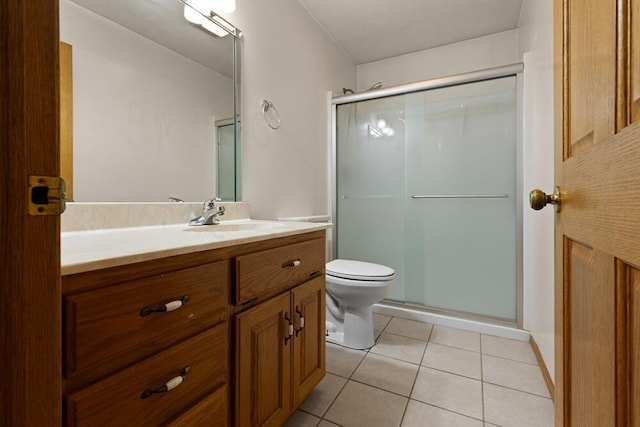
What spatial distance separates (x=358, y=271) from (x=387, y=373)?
0.56 meters

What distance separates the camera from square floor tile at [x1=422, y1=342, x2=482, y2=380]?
1.55 meters

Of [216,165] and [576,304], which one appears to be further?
[216,165]

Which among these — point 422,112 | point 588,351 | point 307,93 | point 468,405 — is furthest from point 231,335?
point 422,112

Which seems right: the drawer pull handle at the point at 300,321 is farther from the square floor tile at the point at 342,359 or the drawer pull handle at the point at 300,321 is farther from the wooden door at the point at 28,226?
the wooden door at the point at 28,226

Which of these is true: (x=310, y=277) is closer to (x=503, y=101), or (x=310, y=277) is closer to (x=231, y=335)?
(x=231, y=335)

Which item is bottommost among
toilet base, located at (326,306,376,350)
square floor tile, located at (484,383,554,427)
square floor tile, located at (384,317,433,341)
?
square floor tile, located at (484,383,554,427)

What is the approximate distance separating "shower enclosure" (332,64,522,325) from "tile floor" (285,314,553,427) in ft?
1.36

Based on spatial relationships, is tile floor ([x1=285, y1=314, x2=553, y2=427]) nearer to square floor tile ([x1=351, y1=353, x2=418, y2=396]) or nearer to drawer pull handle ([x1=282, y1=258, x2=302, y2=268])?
square floor tile ([x1=351, y1=353, x2=418, y2=396])

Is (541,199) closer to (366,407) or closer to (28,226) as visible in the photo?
(28,226)

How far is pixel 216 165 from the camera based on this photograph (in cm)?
146

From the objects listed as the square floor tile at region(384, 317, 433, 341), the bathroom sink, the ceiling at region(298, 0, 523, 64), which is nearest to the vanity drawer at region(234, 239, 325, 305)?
the bathroom sink

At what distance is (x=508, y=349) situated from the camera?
178cm

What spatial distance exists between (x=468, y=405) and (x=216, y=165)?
1.60m

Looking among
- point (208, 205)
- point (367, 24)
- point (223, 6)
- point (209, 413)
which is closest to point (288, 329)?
point (209, 413)
